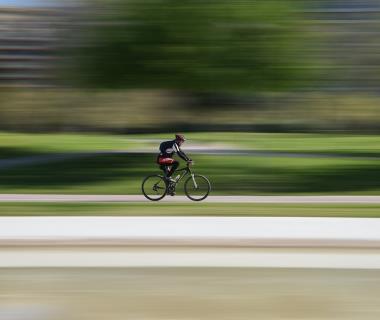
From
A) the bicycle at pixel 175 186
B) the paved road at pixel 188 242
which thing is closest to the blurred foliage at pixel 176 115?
the bicycle at pixel 175 186

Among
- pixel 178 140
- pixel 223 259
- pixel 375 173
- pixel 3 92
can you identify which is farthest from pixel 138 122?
pixel 223 259

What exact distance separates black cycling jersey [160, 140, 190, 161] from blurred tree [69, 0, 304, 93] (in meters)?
8.57

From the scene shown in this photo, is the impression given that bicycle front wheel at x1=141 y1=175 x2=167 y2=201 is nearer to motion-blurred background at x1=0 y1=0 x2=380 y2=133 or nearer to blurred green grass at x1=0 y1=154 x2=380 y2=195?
blurred green grass at x1=0 y1=154 x2=380 y2=195

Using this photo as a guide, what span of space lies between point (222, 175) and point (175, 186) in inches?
313

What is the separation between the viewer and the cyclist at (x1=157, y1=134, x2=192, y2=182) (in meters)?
12.9

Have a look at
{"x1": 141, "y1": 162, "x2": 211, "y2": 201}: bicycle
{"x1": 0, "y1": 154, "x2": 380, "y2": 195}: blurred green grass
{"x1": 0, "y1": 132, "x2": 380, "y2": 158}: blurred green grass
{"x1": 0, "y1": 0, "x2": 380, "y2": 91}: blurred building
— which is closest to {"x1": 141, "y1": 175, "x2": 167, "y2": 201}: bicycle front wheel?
{"x1": 141, "y1": 162, "x2": 211, "y2": 201}: bicycle

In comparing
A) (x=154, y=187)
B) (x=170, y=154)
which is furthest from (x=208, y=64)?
(x=170, y=154)

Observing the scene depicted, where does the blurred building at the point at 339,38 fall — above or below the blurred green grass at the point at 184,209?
above

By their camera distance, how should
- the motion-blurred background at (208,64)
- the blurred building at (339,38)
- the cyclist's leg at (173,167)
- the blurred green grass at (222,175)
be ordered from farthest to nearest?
1. the blurred building at (339,38)
2. the motion-blurred background at (208,64)
3. the blurred green grass at (222,175)
4. the cyclist's leg at (173,167)

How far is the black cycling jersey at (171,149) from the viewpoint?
42.4 feet

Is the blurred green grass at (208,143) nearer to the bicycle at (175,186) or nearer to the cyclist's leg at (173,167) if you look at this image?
the bicycle at (175,186)

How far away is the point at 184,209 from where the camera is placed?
14.4 metres

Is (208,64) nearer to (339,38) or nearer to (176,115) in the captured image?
(339,38)

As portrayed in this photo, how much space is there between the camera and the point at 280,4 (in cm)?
2233
